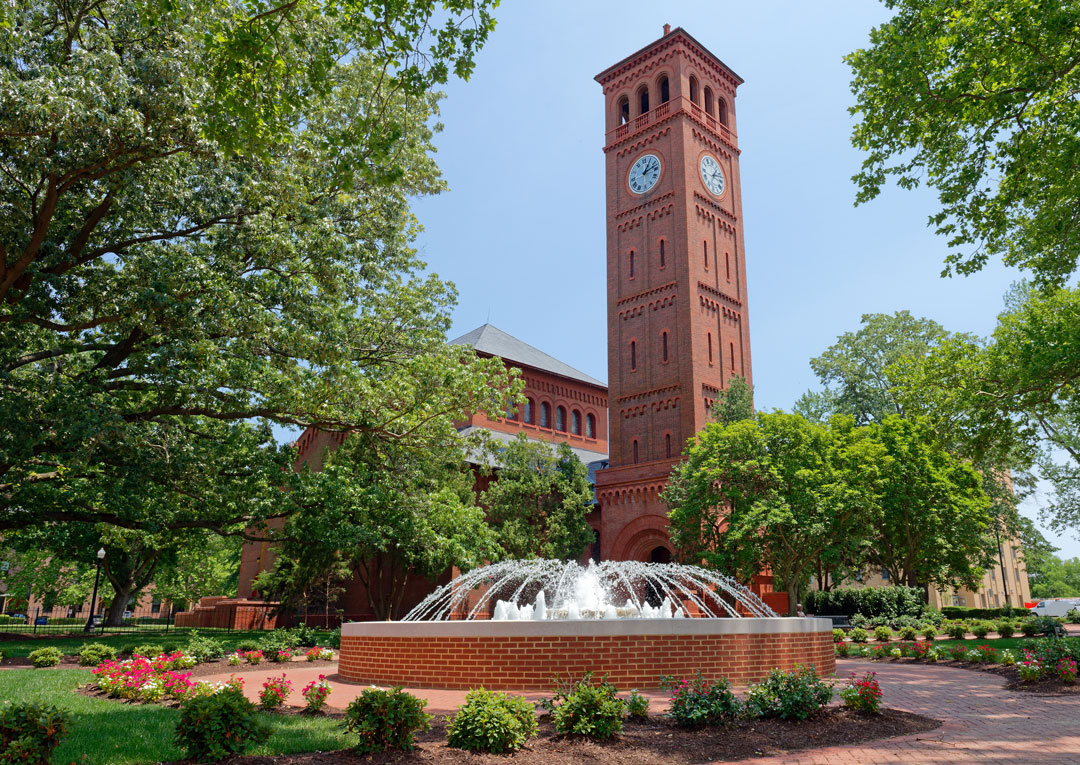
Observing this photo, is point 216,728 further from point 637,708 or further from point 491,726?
point 637,708

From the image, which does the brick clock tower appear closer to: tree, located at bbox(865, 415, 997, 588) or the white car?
tree, located at bbox(865, 415, 997, 588)

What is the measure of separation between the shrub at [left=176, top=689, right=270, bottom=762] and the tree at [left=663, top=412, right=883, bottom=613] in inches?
992

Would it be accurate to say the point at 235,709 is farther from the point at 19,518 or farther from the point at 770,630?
the point at 19,518

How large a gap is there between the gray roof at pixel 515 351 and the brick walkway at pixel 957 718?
3187 cm

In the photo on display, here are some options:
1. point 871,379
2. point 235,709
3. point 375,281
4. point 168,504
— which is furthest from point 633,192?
point 235,709

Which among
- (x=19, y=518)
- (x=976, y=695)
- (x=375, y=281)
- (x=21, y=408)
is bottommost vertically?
(x=976, y=695)

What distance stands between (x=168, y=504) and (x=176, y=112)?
10083 mm

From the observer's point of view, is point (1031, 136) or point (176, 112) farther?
point (1031, 136)

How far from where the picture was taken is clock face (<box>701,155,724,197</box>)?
4459cm

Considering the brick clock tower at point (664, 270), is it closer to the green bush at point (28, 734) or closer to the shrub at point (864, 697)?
the shrub at point (864, 697)

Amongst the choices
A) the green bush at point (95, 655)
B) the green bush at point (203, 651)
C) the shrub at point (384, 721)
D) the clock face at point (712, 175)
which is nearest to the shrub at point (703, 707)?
the shrub at point (384, 721)

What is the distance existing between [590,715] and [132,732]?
4908mm

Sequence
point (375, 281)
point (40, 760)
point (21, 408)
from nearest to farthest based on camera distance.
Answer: point (40, 760), point (21, 408), point (375, 281)

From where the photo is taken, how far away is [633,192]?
149ft
